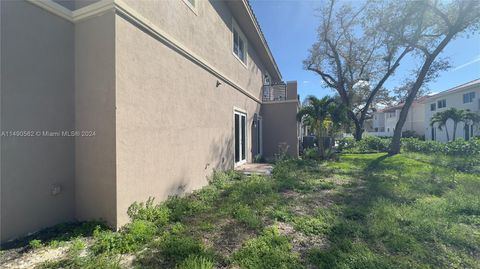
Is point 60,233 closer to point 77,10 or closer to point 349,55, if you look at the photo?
point 77,10

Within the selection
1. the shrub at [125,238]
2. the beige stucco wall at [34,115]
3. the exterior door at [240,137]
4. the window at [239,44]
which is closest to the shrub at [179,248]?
the shrub at [125,238]

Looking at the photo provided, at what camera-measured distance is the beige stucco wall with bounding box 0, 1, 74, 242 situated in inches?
112

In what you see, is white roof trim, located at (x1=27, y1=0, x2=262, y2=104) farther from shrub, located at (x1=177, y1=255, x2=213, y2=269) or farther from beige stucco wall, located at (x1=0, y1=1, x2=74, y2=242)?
shrub, located at (x1=177, y1=255, x2=213, y2=269)

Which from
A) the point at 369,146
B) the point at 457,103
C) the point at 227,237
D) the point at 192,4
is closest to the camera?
the point at 227,237

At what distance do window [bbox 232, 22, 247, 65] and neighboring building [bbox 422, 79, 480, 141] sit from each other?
73.9 ft

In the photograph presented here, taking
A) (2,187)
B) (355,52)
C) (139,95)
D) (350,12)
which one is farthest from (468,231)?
(355,52)

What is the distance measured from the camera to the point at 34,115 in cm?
310

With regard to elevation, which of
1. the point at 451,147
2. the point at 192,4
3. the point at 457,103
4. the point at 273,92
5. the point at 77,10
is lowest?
the point at 451,147

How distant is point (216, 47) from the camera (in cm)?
713

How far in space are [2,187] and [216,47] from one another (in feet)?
20.1

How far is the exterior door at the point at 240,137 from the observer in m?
8.99

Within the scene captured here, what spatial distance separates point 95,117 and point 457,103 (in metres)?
36.0

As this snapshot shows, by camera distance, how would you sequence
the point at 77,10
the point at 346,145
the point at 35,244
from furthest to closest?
the point at 346,145
the point at 77,10
the point at 35,244

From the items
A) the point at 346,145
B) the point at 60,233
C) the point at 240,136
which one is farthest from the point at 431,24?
the point at 60,233
